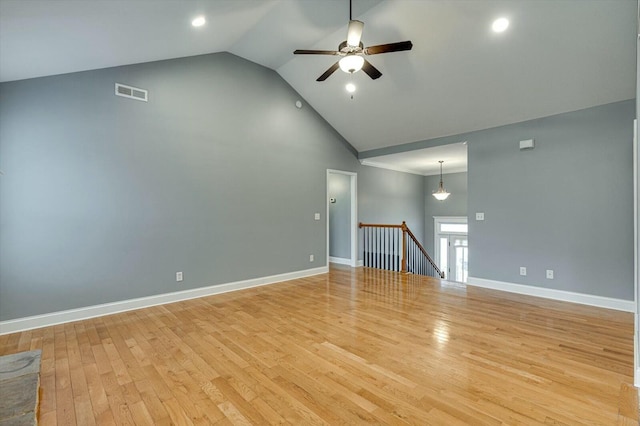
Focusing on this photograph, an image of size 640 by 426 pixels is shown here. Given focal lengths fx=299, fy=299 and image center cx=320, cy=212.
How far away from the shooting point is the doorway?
30.4ft

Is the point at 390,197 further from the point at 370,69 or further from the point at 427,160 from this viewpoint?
the point at 370,69

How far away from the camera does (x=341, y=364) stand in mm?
2537

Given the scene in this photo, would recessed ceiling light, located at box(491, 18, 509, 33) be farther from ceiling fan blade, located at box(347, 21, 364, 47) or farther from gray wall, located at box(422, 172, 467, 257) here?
gray wall, located at box(422, 172, 467, 257)

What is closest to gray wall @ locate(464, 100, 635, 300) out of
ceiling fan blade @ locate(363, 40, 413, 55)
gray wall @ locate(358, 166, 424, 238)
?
gray wall @ locate(358, 166, 424, 238)

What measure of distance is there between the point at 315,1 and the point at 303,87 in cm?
206

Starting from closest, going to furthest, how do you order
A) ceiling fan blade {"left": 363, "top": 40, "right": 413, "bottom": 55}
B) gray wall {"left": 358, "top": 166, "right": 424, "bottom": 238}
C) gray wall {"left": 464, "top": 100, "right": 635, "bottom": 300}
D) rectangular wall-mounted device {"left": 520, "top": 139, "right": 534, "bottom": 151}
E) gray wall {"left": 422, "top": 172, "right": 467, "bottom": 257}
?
ceiling fan blade {"left": 363, "top": 40, "right": 413, "bottom": 55} < gray wall {"left": 464, "top": 100, "right": 635, "bottom": 300} < rectangular wall-mounted device {"left": 520, "top": 139, "right": 534, "bottom": 151} < gray wall {"left": 358, "top": 166, "right": 424, "bottom": 238} < gray wall {"left": 422, "top": 172, "right": 467, "bottom": 257}

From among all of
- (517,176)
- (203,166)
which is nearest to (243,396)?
(203,166)

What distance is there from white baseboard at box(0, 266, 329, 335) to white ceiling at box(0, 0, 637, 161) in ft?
8.61

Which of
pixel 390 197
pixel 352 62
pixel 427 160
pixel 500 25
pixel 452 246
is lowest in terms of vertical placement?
pixel 452 246

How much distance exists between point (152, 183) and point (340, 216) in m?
4.52

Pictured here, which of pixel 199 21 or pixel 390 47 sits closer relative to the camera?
pixel 390 47

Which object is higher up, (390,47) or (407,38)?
(407,38)

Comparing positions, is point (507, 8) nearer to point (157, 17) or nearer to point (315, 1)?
point (315, 1)

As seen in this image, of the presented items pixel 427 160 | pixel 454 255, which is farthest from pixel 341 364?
pixel 454 255
